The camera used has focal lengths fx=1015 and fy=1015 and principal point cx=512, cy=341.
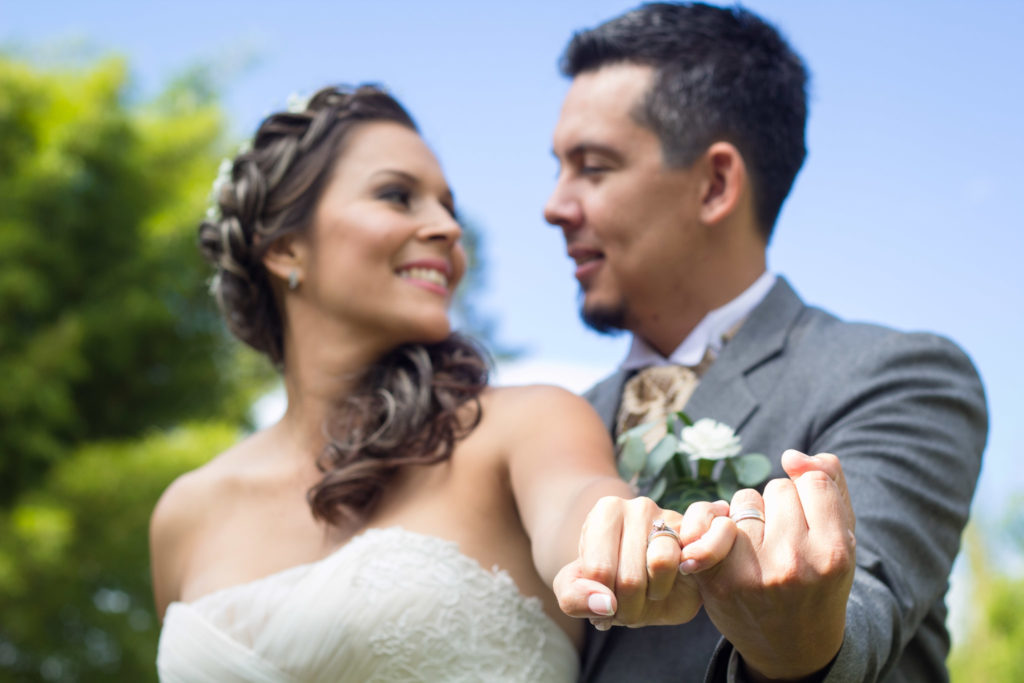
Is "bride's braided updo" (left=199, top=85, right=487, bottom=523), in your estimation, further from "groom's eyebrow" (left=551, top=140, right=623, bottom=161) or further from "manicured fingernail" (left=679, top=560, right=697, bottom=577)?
"manicured fingernail" (left=679, top=560, right=697, bottom=577)

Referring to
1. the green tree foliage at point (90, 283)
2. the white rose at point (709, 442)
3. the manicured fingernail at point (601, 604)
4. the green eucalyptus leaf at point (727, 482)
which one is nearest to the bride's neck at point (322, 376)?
the white rose at point (709, 442)

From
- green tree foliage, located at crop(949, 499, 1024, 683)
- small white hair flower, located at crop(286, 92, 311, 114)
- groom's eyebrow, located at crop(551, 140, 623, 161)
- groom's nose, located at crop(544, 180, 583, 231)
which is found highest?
small white hair flower, located at crop(286, 92, 311, 114)

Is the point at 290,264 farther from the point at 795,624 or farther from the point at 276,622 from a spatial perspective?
the point at 795,624

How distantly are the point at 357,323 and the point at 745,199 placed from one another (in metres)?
1.58

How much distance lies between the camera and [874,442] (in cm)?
284

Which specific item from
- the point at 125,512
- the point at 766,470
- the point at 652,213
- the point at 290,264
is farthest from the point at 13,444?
the point at 766,470

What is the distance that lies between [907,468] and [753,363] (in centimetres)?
67

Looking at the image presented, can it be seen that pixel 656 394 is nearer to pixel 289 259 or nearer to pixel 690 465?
pixel 690 465

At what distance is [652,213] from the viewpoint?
3832 millimetres

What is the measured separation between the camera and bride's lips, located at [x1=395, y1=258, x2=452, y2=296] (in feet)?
12.1

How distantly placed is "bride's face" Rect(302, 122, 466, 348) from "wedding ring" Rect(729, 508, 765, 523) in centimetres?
208

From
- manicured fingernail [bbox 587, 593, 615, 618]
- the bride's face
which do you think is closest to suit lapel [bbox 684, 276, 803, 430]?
the bride's face

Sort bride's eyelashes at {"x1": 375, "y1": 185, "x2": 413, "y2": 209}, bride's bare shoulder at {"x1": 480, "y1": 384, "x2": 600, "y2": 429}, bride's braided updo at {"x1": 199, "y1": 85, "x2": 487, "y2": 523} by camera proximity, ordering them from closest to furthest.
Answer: bride's bare shoulder at {"x1": 480, "y1": 384, "x2": 600, "y2": 429} < bride's braided updo at {"x1": 199, "y1": 85, "x2": 487, "y2": 523} < bride's eyelashes at {"x1": 375, "y1": 185, "x2": 413, "y2": 209}

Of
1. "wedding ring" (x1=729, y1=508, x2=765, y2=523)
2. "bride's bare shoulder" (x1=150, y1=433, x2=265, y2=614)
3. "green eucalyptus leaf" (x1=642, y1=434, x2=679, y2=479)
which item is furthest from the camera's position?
"bride's bare shoulder" (x1=150, y1=433, x2=265, y2=614)
